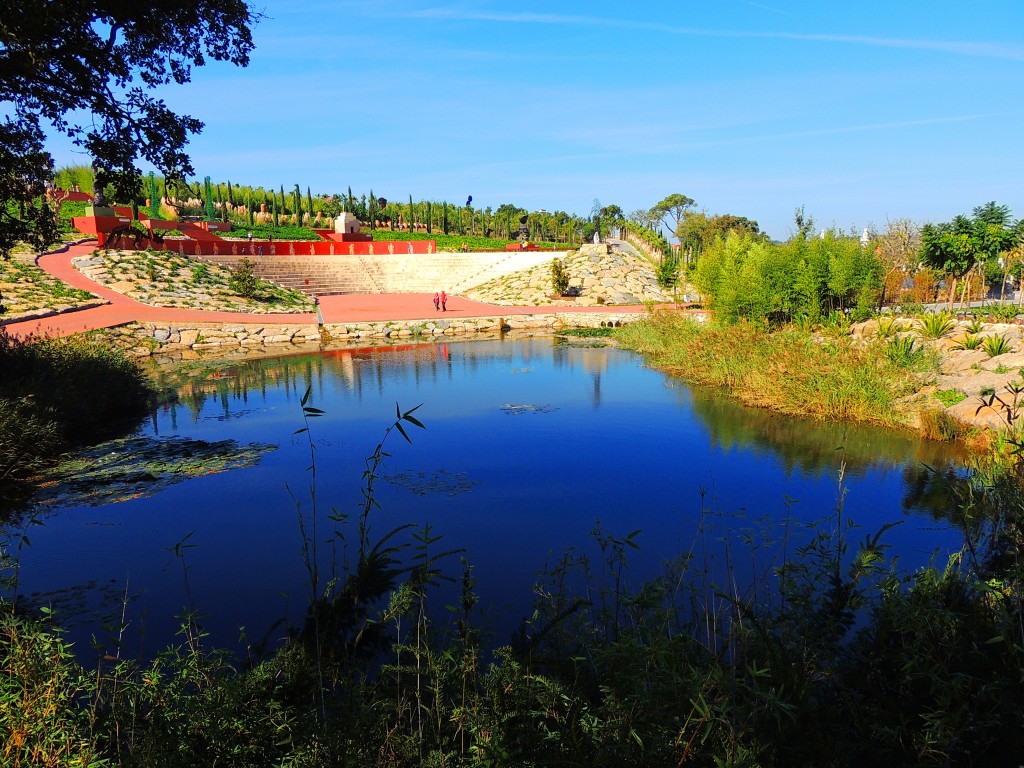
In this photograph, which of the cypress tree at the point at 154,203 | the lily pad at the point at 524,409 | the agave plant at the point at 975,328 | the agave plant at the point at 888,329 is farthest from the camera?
the cypress tree at the point at 154,203

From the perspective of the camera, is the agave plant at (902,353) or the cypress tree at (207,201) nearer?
the agave plant at (902,353)

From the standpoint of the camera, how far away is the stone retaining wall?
21.2 m

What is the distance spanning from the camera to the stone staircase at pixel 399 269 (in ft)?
122

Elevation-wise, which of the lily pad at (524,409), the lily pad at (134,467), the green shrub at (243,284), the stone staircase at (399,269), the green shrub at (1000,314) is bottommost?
the lily pad at (134,467)

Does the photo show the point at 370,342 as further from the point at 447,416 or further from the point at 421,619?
the point at 421,619

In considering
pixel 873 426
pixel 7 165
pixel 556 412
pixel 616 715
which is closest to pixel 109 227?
pixel 7 165

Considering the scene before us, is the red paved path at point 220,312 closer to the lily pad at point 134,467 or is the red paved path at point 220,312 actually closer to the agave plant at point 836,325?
the lily pad at point 134,467

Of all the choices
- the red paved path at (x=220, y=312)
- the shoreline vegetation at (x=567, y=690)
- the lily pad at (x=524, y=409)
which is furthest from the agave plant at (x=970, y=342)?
the red paved path at (x=220, y=312)

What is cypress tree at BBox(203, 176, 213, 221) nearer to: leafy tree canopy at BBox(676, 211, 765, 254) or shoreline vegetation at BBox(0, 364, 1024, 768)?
leafy tree canopy at BBox(676, 211, 765, 254)

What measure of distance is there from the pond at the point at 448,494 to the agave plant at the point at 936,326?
5.17 metres

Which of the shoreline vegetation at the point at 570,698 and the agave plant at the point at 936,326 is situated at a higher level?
the agave plant at the point at 936,326

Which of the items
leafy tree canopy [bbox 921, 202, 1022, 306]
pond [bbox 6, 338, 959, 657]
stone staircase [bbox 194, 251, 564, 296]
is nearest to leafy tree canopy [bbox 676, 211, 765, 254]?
stone staircase [bbox 194, 251, 564, 296]

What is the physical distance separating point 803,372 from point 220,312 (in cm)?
2119

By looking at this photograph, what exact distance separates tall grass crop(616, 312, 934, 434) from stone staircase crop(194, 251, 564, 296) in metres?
24.1
